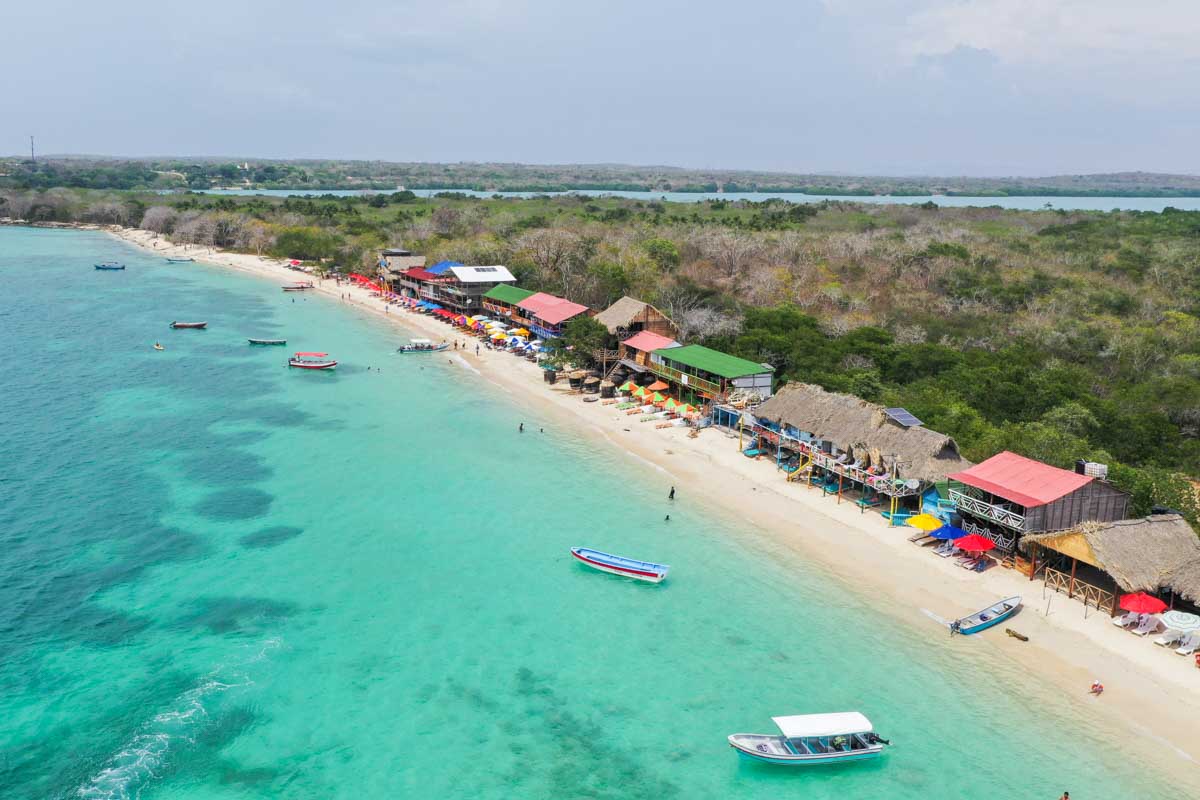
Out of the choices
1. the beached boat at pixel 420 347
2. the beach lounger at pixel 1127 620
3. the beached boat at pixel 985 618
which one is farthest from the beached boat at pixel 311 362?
the beach lounger at pixel 1127 620

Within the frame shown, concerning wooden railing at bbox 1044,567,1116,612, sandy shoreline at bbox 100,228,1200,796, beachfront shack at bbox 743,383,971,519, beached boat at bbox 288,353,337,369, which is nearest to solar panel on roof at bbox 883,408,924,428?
beachfront shack at bbox 743,383,971,519

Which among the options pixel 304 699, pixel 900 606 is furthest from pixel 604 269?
pixel 304 699

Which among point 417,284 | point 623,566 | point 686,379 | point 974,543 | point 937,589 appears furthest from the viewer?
point 417,284

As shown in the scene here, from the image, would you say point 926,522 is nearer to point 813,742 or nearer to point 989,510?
point 989,510

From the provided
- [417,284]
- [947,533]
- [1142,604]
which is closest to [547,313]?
[417,284]

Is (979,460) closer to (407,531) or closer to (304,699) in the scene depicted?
(407,531)

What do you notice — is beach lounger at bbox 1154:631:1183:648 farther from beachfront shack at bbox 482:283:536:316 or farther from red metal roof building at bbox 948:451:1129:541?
beachfront shack at bbox 482:283:536:316

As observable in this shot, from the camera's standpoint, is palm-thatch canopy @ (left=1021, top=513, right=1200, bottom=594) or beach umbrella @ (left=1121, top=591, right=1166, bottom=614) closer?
beach umbrella @ (left=1121, top=591, right=1166, bottom=614)
